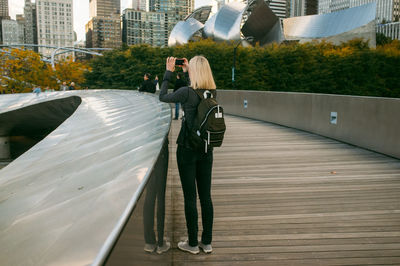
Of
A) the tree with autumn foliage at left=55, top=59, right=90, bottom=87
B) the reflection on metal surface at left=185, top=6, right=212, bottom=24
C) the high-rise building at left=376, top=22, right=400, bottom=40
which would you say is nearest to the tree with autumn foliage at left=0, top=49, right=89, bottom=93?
the tree with autumn foliage at left=55, top=59, right=90, bottom=87

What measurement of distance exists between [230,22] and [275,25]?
996 cm

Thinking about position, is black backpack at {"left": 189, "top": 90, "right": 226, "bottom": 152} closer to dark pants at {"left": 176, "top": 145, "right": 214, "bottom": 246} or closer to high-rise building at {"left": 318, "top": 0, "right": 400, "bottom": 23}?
dark pants at {"left": 176, "top": 145, "right": 214, "bottom": 246}

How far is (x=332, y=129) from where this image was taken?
9727 millimetres

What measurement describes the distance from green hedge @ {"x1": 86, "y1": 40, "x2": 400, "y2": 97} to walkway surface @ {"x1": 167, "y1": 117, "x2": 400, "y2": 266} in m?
37.5

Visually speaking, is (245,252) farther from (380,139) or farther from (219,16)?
(219,16)

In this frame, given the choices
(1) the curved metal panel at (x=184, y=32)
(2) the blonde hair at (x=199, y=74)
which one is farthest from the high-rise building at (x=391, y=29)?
(2) the blonde hair at (x=199, y=74)

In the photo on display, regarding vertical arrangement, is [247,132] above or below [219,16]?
below

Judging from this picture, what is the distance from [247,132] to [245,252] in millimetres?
8353

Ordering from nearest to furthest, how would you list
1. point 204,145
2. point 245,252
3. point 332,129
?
1. point 204,145
2. point 245,252
3. point 332,129

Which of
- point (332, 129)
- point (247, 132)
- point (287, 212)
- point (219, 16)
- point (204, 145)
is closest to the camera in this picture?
point (204, 145)

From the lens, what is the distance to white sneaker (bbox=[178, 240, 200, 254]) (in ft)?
11.1

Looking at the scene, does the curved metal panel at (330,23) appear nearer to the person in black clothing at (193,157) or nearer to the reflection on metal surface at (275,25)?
the reflection on metal surface at (275,25)

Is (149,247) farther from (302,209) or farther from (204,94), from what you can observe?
(302,209)

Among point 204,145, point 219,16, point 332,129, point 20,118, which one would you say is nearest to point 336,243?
point 204,145
